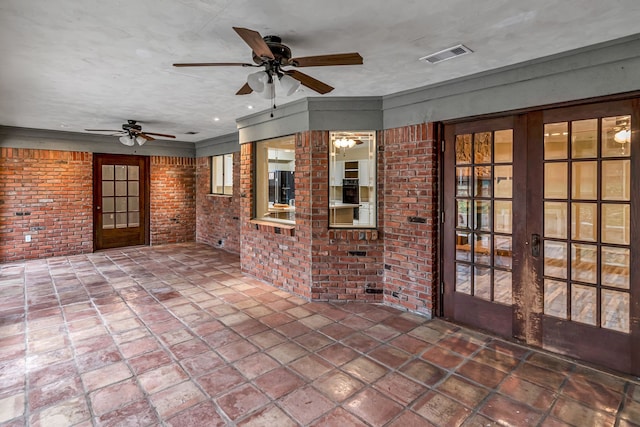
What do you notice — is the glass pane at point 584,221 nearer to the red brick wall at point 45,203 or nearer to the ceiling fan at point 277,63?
the ceiling fan at point 277,63

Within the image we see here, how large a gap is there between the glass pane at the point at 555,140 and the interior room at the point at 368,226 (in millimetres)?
10

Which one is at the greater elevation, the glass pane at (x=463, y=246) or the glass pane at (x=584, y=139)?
the glass pane at (x=584, y=139)

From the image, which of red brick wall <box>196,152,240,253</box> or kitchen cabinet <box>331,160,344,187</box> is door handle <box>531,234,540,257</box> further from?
red brick wall <box>196,152,240,253</box>

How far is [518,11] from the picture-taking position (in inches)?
85.8

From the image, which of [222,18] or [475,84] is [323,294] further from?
[222,18]

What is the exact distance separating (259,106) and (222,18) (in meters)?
2.49

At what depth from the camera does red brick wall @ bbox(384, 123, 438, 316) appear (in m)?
3.82

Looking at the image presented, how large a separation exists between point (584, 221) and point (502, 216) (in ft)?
2.15

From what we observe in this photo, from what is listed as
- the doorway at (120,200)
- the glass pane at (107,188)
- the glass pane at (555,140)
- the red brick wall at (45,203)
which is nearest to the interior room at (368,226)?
the glass pane at (555,140)

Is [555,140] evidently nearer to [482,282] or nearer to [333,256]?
[482,282]

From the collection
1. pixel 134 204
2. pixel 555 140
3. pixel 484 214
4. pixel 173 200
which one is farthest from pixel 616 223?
pixel 134 204

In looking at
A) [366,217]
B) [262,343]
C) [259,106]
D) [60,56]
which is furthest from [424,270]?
[60,56]

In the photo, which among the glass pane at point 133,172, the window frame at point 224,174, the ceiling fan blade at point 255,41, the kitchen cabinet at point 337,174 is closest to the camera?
the ceiling fan blade at point 255,41

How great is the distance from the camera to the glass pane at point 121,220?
25.8 ft
